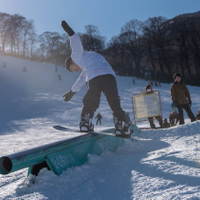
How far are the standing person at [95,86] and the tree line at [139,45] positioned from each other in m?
29.0

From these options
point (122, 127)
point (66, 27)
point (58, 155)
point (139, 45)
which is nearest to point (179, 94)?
point (122, 127)

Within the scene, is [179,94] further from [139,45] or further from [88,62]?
[139,45]

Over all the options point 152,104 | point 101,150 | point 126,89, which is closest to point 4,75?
point 126,89

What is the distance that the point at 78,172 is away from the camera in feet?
6.34

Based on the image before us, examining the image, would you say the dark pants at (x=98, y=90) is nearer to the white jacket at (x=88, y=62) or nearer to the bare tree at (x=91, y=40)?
the white jacket at (x=88, y=62)

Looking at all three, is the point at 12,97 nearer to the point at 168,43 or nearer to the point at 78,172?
the point at 78,172

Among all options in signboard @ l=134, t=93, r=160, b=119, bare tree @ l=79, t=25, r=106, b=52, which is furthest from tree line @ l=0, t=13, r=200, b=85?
signboard @ l=134, t=93, r=160, b=119

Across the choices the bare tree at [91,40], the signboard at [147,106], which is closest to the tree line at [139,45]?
the bare tree at [91,40]

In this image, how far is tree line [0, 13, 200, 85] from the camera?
35.3 meters

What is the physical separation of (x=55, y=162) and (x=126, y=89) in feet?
76.4

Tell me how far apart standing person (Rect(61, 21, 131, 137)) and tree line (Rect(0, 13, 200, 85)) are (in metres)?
29.0

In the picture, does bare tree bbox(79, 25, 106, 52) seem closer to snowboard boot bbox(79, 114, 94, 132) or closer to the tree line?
the tree line

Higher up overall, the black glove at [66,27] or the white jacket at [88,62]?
the black glove at [66,27]

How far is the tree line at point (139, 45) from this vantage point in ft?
116
